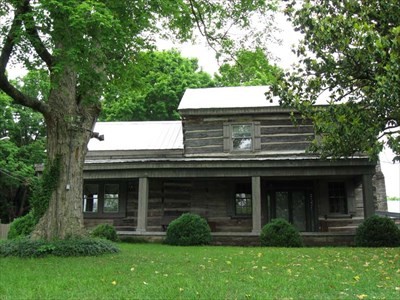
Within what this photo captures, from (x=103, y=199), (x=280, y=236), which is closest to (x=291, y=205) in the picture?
(x=280, y=236)

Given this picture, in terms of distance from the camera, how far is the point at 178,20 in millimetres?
15008

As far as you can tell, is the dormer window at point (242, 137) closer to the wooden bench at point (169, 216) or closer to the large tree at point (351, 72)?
the wooden bench at point (169, 216)

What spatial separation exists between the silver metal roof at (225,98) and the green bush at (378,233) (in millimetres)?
6848

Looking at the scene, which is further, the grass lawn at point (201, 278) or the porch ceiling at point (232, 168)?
the porch ceiling at point (232, 168)

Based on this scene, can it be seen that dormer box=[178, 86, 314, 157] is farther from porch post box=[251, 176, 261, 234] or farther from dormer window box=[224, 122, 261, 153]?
porch post box=[251, 176, 261, 234]

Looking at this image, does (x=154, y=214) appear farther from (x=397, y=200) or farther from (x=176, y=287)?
(x=397, y=200)

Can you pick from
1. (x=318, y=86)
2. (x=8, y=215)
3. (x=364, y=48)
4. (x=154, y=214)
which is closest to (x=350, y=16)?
(x=364, y=48)

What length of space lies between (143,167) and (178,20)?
19.8ft

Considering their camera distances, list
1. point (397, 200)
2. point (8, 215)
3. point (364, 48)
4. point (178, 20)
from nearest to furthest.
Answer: point (364, 48), point (178, 20), point (8, 215), point (397, 200)

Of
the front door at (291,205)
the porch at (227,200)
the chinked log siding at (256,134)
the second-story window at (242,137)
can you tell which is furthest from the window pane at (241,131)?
the front door at (291,205)

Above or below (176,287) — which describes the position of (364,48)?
above

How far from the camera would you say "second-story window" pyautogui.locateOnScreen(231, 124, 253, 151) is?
763 inches

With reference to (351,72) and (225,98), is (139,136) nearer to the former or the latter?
(225,98)

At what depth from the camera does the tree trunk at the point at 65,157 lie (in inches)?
450
